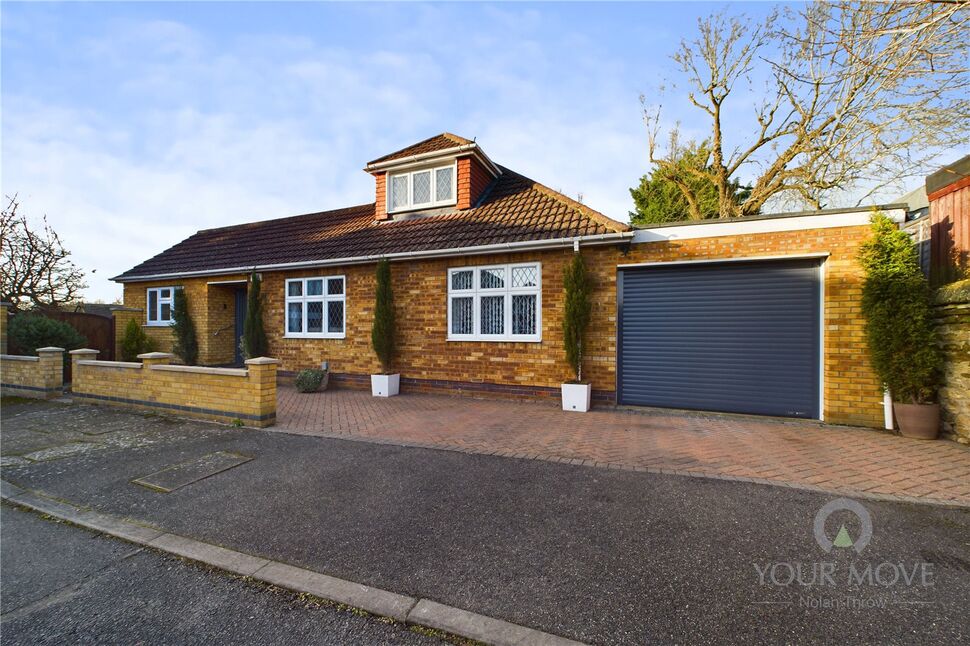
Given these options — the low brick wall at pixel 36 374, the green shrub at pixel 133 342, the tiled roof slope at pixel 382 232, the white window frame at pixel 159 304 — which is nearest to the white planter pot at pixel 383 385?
the tiled roof slope at pixel 382 232

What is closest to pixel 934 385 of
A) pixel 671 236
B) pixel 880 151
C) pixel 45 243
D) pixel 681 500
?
pixel 671 236

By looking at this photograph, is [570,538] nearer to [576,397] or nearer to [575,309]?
[576,397]

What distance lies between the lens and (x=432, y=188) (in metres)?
10.8

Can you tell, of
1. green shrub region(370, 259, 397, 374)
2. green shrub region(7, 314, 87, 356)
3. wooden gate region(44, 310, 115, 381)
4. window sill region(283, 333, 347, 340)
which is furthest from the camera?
wooden gate region(44, 310, 115, 381)

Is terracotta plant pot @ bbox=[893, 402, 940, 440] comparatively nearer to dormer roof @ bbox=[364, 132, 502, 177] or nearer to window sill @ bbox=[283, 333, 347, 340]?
dormer roof @ bbox=[364, 132, 502, 177]

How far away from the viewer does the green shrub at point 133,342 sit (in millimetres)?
12289

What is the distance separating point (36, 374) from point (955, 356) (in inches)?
658

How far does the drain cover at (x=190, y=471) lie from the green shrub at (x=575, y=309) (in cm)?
547

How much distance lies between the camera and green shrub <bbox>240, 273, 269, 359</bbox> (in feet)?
35.5

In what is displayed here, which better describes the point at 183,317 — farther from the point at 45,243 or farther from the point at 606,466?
the point at 606,466

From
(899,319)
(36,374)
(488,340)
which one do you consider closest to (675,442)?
(899,319)

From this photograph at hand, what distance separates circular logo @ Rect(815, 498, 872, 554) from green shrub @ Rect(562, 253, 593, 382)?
4.38 meters

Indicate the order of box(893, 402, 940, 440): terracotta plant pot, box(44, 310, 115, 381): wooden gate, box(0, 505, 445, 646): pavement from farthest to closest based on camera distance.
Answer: box(44, 310, 115, 381): wooden gate
box(893, 402, 940, 440): terracotta plant pot
box(0, 505, 445, 646): pavement

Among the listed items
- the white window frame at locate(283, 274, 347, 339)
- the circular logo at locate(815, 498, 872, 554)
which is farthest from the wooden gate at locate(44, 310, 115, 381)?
the circular logo at locate(815, 498, 872, 554)
